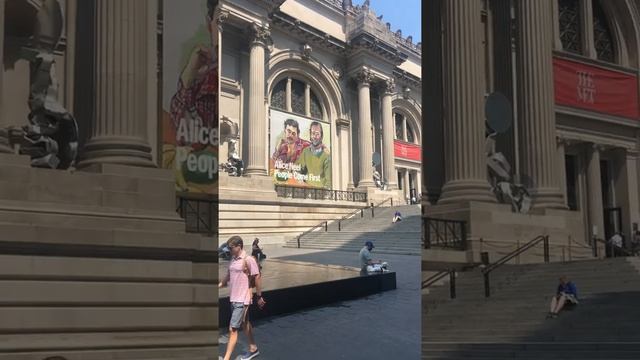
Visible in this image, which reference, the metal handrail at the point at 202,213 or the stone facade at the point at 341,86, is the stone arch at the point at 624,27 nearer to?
the stone facade at the point at 341,86

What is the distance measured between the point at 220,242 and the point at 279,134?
131cm

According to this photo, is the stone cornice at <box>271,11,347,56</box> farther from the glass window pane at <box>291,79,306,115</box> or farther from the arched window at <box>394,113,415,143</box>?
the arched window at <box>394,113,415,143</box>

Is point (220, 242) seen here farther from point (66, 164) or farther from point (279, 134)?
point (66, 164)

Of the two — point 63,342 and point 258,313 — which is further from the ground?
point 258,313

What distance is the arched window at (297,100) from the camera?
5.81 metres

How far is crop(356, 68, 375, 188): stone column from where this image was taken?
504 cm

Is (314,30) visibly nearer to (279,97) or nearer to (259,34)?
(259,34)

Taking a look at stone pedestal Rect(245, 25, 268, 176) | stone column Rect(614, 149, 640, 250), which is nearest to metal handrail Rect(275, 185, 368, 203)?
stone pedestal Rect(245, 25, 268, 176)

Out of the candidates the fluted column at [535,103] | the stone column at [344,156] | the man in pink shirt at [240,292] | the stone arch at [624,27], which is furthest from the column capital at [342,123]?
the stone arch at [624,27]

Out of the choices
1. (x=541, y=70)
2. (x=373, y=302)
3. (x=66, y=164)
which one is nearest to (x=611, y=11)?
(x=541, y=70)

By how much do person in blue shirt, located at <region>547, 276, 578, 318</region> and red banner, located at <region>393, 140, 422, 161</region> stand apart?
4896 mm

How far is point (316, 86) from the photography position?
25.1 feet

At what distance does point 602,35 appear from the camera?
20031mm

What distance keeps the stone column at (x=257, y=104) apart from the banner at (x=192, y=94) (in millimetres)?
301
